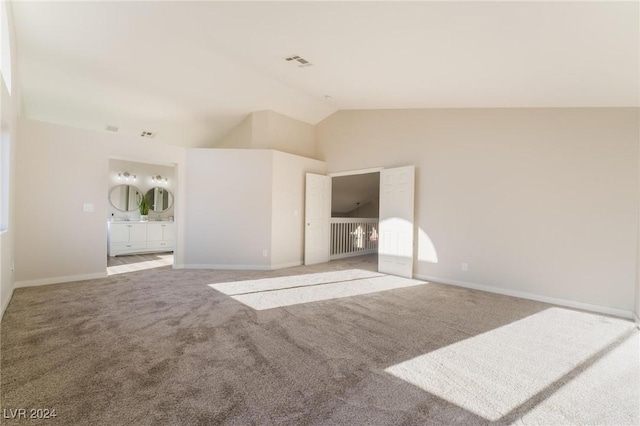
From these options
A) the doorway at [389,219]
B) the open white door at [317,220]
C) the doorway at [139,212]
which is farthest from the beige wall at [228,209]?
the doorway at [139,212]

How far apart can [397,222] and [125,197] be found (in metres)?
7.01

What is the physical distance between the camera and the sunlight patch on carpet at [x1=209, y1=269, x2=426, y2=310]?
3.83 metres

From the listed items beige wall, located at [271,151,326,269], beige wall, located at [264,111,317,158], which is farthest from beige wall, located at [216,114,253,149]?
beige wall, located at [271,151,326,269]

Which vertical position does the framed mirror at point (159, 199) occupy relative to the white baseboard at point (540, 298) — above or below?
above

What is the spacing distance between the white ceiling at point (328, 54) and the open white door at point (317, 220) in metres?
1.78

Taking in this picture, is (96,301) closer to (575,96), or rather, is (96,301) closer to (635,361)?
(635,361)

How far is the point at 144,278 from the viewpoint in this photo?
16.1ft

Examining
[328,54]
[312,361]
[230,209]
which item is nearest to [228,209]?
[230,209]

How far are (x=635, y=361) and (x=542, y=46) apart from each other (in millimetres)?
2741

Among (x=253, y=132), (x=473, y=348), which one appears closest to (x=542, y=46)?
(x=473, y=348)

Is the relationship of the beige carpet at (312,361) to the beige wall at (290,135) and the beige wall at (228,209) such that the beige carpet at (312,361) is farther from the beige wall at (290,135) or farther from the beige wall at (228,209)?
the beige wall at (290,135)

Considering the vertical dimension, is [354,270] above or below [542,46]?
below

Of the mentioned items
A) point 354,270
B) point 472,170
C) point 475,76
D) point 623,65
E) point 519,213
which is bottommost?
point 354,270

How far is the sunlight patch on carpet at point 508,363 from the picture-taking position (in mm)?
1849
